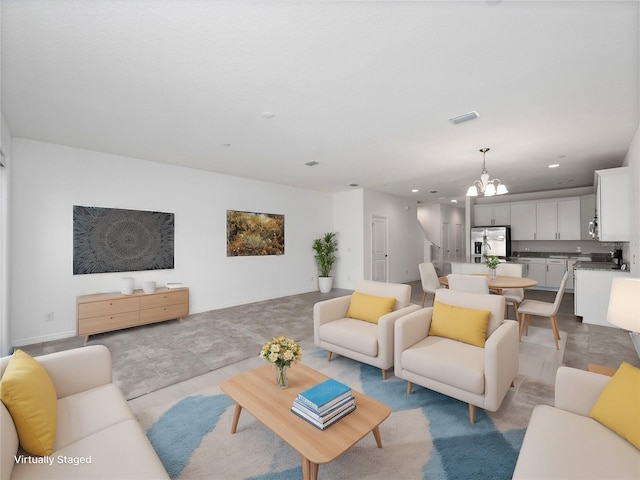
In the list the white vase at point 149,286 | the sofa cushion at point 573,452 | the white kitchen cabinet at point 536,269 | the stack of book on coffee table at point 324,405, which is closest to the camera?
the sofa cushion at point 573,452

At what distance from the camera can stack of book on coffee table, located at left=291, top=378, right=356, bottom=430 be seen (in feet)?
5.30

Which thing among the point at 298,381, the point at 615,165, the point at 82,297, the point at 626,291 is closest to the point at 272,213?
the point at 82,297

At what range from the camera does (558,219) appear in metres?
7.74

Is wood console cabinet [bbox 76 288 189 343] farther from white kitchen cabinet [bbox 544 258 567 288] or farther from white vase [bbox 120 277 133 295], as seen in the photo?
white kitchen cabinet [bbox 544 258 567 288]

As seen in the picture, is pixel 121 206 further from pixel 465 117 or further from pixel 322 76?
pixel 465 117

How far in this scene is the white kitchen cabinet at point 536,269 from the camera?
25.2 ft

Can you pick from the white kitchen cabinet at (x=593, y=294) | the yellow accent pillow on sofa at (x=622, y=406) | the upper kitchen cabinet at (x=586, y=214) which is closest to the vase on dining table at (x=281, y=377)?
the yellow accent pillow on sofa at (x=622, y=406)

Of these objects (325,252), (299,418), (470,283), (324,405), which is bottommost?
(299,418)

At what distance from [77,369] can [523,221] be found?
9800mm

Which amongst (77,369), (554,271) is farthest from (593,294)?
(77,369)

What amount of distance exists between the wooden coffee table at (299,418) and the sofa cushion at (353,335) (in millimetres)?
758

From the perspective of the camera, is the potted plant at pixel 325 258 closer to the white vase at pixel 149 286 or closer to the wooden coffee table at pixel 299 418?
the white vase at pixel 149 286

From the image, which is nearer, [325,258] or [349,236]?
[325,258]

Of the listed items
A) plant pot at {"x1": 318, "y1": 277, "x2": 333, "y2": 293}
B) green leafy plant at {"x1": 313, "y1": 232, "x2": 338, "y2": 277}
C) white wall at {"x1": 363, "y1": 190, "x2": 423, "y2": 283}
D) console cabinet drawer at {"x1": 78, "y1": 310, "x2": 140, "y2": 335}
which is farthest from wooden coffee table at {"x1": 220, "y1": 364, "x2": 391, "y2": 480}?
white wall at {"x1": 363, "y1": 190, "x2": 423, "y2": 283}
